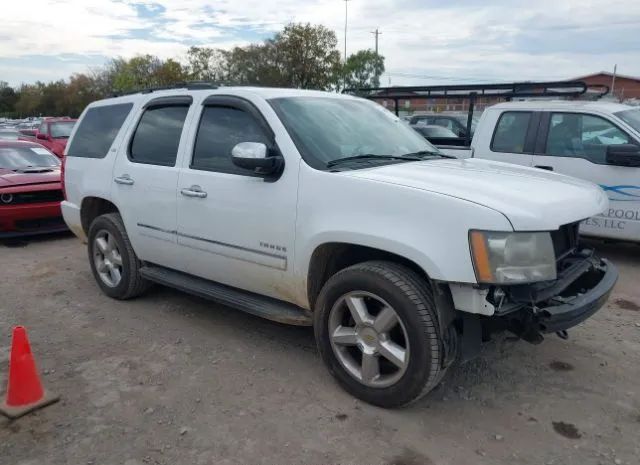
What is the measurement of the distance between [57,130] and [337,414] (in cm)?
1555

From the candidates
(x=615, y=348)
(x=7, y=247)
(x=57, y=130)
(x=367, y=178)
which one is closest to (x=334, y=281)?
(x=367, y=178)

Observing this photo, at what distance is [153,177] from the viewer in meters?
4.66

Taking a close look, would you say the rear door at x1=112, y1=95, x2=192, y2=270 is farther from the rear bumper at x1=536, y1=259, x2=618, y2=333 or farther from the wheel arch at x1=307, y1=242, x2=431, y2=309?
the rear bumper at x1=536, y1=259, x2=618, y2=333

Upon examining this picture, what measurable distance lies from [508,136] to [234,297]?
4662 mm

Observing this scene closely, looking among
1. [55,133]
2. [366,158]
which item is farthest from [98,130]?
[55,133]

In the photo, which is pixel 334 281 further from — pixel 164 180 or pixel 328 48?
pixel 328 48

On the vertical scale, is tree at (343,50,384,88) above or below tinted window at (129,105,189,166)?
above

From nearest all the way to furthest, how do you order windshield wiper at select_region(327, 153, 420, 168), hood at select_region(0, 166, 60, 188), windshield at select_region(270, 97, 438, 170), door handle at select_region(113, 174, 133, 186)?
windshield wiper at select_region(327, 153, 420, 168) → windshield at select_region(270, 97, 438, 170) → door handle at select_region(113, 174, 133, 186) → hood at select_region(0, 166, 60, 188)

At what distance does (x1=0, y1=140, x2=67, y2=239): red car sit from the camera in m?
7.85

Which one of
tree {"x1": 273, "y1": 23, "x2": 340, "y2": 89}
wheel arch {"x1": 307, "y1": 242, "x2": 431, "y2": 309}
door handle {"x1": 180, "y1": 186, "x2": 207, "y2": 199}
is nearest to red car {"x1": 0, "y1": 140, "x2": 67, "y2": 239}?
door handle {"x1": 180, "y1": 186, "x2": 207, "y2": 199}

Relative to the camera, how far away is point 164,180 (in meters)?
4.55

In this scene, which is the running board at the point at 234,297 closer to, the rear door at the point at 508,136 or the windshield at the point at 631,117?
the rear door at the point at 508,136

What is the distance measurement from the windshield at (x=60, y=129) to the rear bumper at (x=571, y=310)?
1565cm

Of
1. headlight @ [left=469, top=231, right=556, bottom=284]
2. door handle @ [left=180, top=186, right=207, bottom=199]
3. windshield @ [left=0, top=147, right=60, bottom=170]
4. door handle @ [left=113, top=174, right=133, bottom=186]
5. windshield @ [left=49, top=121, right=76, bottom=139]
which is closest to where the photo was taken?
headlight @ [left=469, top=231, right=556, bottom=284]
